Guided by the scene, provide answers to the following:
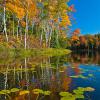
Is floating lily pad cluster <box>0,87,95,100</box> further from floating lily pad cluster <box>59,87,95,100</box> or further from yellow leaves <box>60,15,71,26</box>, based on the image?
yellow leaves <box>60,15,71,26</box>

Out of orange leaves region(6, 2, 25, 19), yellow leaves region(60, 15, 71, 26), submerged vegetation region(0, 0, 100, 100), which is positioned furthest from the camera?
yellow leaves region(60, 15, 71, 26)

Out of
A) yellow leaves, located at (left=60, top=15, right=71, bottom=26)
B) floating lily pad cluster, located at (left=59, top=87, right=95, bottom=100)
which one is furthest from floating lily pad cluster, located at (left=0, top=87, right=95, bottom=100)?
yellow leaves, located at (left=60, top=15, right=71, bottom=26)

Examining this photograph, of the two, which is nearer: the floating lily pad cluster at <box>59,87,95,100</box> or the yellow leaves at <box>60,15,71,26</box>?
the floating lily pad cluster at <box>59,87,95,100</box>

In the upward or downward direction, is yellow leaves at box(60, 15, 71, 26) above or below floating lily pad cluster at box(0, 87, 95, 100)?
above

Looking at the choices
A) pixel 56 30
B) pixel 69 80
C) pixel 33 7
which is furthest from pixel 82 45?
pixel 69 80

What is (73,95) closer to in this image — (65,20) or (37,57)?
(37,57)

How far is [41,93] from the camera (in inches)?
477

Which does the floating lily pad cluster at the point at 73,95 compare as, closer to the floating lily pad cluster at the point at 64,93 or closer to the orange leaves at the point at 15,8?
the floating lily pad cluster at the point at 64,93

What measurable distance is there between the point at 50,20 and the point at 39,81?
116ft

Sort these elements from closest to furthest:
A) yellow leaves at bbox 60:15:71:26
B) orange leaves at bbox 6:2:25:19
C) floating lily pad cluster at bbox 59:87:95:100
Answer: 1. floating lily pad cluster at bbox 59:87:95:100
2. orange leaves at bbox 6:2:25:19
3. yellow leaves at bbox 60:15:71:26

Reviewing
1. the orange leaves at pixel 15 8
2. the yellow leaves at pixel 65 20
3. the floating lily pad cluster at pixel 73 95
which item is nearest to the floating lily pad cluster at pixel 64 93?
the floating lily pad cluster at pixel 73 95

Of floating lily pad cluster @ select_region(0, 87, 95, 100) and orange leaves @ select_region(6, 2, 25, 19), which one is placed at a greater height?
orange leaves @ select_region(6, 2, 25, 19)

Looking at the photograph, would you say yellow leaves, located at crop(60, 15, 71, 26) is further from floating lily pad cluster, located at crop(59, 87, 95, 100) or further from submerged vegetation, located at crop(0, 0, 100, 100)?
floating lily pad cluster, located at crop(59, 87, 95, 100)

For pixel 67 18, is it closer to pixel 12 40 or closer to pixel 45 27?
pixel 45 27
